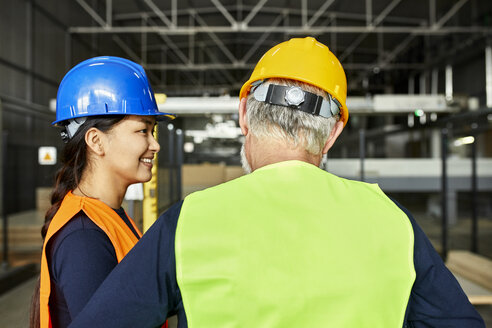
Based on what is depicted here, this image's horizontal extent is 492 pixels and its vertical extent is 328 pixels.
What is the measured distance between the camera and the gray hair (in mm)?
970

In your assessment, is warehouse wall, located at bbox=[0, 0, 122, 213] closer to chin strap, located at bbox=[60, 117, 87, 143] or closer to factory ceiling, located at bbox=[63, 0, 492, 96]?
factory ceiling, located at bbox=[63, 0, 492, 96]

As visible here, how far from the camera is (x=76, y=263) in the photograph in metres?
0.98

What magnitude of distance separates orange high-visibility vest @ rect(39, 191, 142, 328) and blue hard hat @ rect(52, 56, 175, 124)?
34cm

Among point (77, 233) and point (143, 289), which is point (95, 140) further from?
point (143, 289)

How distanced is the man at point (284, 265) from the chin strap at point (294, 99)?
18cm

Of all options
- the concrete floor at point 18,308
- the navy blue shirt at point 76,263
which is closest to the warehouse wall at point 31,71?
the concrete floor at point 18,308

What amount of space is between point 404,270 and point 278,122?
481mm

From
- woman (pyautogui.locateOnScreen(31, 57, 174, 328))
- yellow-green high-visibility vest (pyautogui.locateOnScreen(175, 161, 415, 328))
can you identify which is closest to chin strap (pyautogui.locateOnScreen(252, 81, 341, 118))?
yellow-green high-visibility vest (pyautogui.locateOnScreen(175, 161, 415, 328))

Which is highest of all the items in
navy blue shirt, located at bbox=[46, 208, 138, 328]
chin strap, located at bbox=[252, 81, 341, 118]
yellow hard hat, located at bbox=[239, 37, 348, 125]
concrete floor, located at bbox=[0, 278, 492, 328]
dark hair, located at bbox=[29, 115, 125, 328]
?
yellow hard hat, located at bbox=[239, 37, 348, 125]

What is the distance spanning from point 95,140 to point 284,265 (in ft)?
3.07

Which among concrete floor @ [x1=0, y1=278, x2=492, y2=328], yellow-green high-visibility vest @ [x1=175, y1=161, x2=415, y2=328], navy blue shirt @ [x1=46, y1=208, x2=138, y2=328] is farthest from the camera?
concrete floor @ [x1=0, y1=278, x2=492, y2=328]

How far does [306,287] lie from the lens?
2.49ft

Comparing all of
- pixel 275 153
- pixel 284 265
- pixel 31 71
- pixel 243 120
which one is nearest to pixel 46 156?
pixel 31 71

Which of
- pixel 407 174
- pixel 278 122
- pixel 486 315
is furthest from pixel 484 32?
pixel 278 122
